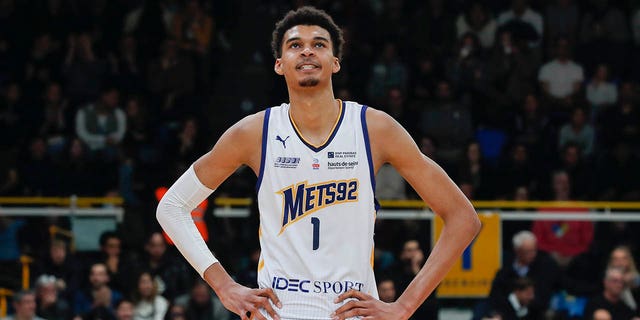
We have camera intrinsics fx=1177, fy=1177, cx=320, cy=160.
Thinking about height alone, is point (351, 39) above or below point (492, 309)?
above

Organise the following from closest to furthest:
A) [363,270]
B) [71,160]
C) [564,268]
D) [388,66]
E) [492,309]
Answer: [363,270] < [492,309] < [564,268] < [71,160] < [388,66]

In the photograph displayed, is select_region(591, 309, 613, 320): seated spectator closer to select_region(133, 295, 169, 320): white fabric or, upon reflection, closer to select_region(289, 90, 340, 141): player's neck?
select_region(133, 295, 169, 320): white fabric

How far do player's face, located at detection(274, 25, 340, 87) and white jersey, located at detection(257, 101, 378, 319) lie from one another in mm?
228

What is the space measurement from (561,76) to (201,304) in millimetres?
6425

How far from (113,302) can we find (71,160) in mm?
3182

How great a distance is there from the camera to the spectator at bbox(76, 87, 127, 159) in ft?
50.6

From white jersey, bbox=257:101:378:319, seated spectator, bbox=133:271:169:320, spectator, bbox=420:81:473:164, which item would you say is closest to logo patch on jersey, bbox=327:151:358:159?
white jersey, bbox=257:101:378:319

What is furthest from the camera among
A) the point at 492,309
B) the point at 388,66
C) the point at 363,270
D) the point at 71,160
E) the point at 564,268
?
the point at 388,66

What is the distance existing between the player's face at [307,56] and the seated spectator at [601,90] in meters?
10.9

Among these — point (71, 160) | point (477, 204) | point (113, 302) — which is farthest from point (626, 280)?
point (71, 160)

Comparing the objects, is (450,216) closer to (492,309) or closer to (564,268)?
(492,309)

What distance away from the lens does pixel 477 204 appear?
13.1m

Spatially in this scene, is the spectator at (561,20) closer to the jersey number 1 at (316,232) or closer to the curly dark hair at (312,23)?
the curly dark hair at (312,23)

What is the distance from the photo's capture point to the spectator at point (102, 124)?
15.4m
